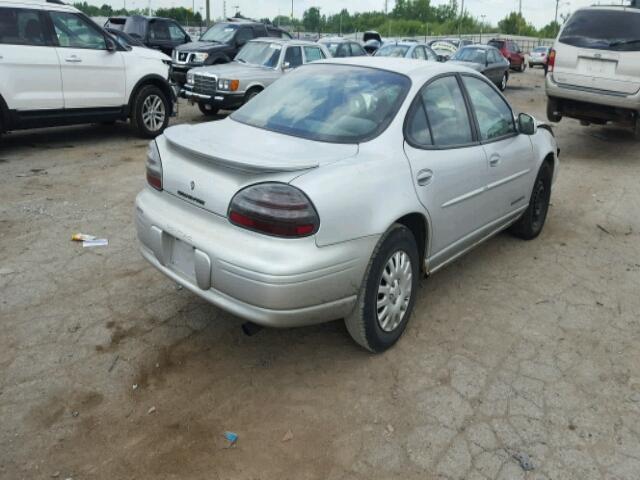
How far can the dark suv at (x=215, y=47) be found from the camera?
1369cm

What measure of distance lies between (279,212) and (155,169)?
109 centimetres

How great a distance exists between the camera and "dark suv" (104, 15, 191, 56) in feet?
56.2

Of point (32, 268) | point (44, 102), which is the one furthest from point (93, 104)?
point (32, 268)

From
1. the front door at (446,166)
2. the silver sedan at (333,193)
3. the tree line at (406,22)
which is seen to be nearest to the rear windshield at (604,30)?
the silver sedan at (333,193)

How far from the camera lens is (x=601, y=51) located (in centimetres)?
837

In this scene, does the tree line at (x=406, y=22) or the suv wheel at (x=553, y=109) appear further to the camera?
the tree line at (x=406, y=22)

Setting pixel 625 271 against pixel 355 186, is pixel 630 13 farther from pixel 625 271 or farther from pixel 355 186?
pixel 355 186

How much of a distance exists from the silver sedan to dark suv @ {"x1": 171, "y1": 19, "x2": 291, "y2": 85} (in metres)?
10.3

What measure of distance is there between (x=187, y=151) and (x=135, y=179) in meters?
3.97

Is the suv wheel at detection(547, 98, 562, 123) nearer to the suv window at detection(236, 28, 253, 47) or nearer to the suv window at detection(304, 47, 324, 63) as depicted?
the suv window at detection(304, 47, 324, 63)

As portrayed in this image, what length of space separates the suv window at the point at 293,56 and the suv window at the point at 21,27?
478cm

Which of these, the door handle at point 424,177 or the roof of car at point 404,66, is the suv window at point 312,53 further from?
the door handle at point 424,177

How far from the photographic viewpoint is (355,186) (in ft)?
9.78

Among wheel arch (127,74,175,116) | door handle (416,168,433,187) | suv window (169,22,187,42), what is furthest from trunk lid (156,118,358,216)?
suv window (169,22,187,42)
